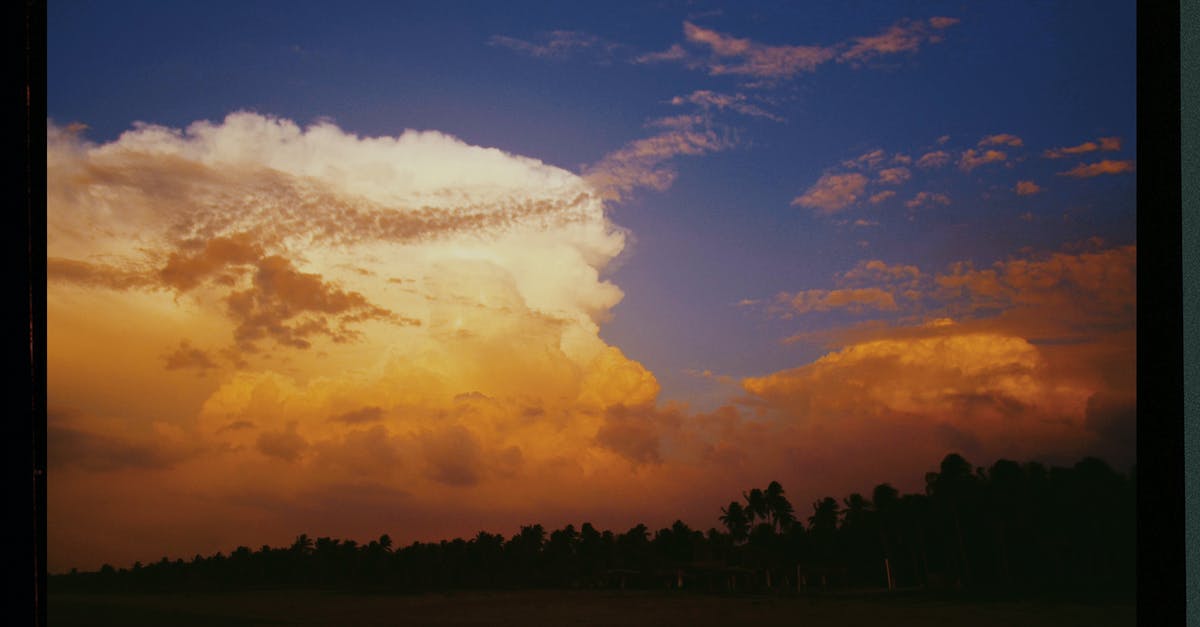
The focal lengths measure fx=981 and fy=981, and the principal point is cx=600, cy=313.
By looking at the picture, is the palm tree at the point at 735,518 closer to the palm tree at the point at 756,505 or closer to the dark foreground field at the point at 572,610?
the palm tree at the point at 756,505

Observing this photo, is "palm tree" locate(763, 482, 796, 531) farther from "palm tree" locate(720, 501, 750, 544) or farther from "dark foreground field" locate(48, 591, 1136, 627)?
"dark foreground field" locate(48, 591, 1136, 627)

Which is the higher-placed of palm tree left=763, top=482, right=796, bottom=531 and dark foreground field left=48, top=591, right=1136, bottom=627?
palm tree left=763, top=482, right=796, bottom=531

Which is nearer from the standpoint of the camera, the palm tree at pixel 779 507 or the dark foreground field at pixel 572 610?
the dark foreground field at pixel 572 610

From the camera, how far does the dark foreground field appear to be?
251cm

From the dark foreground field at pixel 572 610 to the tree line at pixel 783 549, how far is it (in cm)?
4

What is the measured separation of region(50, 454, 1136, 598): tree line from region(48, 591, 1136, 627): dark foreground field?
4 centimetres

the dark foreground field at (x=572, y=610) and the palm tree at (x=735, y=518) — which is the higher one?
the palm tree at (x=735, y=518)

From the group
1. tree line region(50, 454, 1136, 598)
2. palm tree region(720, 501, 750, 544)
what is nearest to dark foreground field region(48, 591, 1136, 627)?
tree line region(50, 454, 1136, 598)

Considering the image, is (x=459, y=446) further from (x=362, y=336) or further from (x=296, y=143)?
(x=296, y=143)

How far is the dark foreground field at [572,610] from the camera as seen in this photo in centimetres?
251

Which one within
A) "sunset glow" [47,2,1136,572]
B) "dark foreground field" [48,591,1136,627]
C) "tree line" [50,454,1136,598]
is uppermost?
"sunset glow" [47,2,1136,572]

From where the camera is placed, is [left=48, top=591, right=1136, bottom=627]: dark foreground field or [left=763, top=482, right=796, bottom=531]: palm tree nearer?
[left=48, top=591, right=1136, bottom=627]: dark foreground field

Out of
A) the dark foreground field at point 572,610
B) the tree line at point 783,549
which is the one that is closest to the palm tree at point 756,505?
the tree line at point 783,549

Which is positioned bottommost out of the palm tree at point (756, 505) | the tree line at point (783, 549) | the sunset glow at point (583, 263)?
the tree line at point (783, 549)
